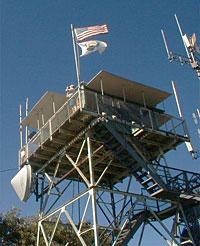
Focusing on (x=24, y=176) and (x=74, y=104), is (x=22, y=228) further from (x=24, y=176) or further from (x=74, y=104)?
(x=74, y=104)

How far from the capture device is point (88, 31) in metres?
27.8

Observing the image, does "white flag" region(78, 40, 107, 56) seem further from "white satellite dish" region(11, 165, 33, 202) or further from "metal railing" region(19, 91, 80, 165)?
"white satellite dish" region(11, 165, 33, 202)

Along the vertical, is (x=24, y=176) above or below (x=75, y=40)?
below

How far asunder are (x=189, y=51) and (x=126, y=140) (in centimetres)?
606

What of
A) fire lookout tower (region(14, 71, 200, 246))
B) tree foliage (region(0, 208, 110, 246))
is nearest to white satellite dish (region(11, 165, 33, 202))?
fire lookout tower (region(14, 71, 200, 246))

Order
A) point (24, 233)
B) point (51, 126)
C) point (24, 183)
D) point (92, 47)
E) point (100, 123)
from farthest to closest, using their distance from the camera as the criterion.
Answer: point (24, 233)
point (92, 47)
point (24, 183)
point (51, 126)
point (100, 123)

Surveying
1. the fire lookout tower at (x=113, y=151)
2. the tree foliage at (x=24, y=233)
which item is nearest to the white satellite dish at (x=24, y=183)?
the fire lookout tower at (x=113, y=151)

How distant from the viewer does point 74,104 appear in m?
25.1

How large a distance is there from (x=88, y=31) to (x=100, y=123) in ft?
20.1

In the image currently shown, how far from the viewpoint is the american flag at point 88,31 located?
90.7 ft

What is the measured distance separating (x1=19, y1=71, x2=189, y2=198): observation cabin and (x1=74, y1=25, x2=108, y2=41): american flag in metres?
3.10

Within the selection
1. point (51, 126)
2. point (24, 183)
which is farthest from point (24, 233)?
point (51, 126)

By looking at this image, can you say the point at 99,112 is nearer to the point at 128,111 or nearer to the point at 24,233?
the point at 128,111

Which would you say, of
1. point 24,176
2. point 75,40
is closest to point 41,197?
point 24,176
